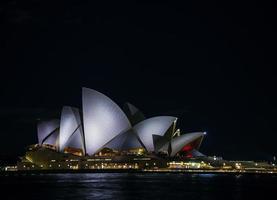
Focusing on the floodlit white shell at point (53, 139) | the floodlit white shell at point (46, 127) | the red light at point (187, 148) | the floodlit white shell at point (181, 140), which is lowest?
the red light at point (187, 148)

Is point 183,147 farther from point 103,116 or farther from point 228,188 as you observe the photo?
point 228,188

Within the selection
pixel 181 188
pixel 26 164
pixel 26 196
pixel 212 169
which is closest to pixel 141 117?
pixel 212 169

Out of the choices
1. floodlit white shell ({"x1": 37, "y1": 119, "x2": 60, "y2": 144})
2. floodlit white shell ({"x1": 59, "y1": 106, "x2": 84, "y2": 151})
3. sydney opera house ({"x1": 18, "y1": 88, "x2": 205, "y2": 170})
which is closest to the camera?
sydney opera house ({"x1": 18, "y1": 88, "x2": 205, "y2": 170})

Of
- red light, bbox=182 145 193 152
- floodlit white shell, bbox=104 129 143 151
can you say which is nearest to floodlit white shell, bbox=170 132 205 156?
red light, bbox=182 145 193 152

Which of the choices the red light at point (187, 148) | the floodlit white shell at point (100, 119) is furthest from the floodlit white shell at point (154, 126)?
the red light at point (187, 148)

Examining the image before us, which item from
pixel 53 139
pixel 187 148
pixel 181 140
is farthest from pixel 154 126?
pixel 53 139

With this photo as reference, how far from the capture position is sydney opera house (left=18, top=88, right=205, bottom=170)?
334ft

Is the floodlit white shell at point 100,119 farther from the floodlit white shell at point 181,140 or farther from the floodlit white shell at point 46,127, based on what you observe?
the floodlit white shell at point 46,127

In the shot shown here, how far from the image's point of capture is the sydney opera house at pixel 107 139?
10181 cm

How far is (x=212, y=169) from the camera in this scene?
122m

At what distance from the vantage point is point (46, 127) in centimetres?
11756

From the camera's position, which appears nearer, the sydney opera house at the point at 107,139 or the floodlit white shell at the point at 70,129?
the sydney opera house at the point at 107,139

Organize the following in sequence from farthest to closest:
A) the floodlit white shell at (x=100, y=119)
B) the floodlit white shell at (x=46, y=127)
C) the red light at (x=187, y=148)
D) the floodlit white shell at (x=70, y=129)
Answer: the floodlit white shell at (x=46, y=127) → the red light at (x=187, y=148) → the floodlit white shell at (x=70, y=129) → the floodlit white shell at (x=100, y=119)

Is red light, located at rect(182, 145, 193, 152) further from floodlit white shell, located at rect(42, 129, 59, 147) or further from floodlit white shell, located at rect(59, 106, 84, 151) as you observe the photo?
floodlit white shell, located at rect(42, 129, 59, 147)
